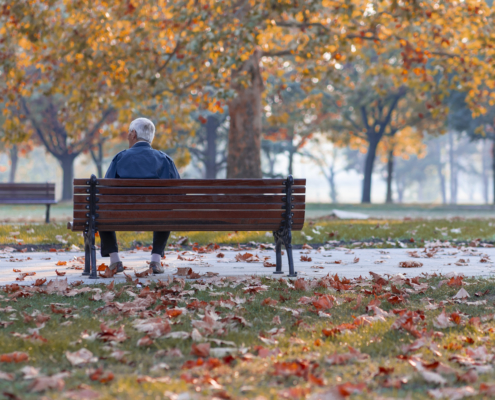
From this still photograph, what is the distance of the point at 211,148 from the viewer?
3491 cm

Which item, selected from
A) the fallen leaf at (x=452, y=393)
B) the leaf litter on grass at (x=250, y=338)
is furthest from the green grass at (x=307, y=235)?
the fallen leaf at (x=452, y=393)

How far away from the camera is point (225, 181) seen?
5.49 m

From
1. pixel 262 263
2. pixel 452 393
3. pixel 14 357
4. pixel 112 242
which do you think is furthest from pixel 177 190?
pixel 452 393

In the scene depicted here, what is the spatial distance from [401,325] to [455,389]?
105 centimetres

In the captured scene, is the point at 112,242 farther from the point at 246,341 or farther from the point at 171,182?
the point at 246,341

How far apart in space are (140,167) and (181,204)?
1.90ft

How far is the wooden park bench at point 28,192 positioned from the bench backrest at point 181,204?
24.7 ft

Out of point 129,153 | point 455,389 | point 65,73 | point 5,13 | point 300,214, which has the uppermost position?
point 5,13

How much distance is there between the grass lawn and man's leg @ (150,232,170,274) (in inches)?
27.1

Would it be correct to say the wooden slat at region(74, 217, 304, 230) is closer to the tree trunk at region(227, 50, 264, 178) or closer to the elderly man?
the elderly man

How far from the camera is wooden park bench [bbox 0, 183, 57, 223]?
12461 mm

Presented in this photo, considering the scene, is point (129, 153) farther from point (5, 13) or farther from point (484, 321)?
point (5, 13)

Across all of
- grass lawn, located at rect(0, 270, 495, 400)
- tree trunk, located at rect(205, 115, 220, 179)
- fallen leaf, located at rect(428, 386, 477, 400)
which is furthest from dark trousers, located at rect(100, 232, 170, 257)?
tree trunk, located at rect(205, 115, 220, 179)

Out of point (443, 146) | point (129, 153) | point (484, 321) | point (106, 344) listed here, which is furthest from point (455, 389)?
point (443, 146)
